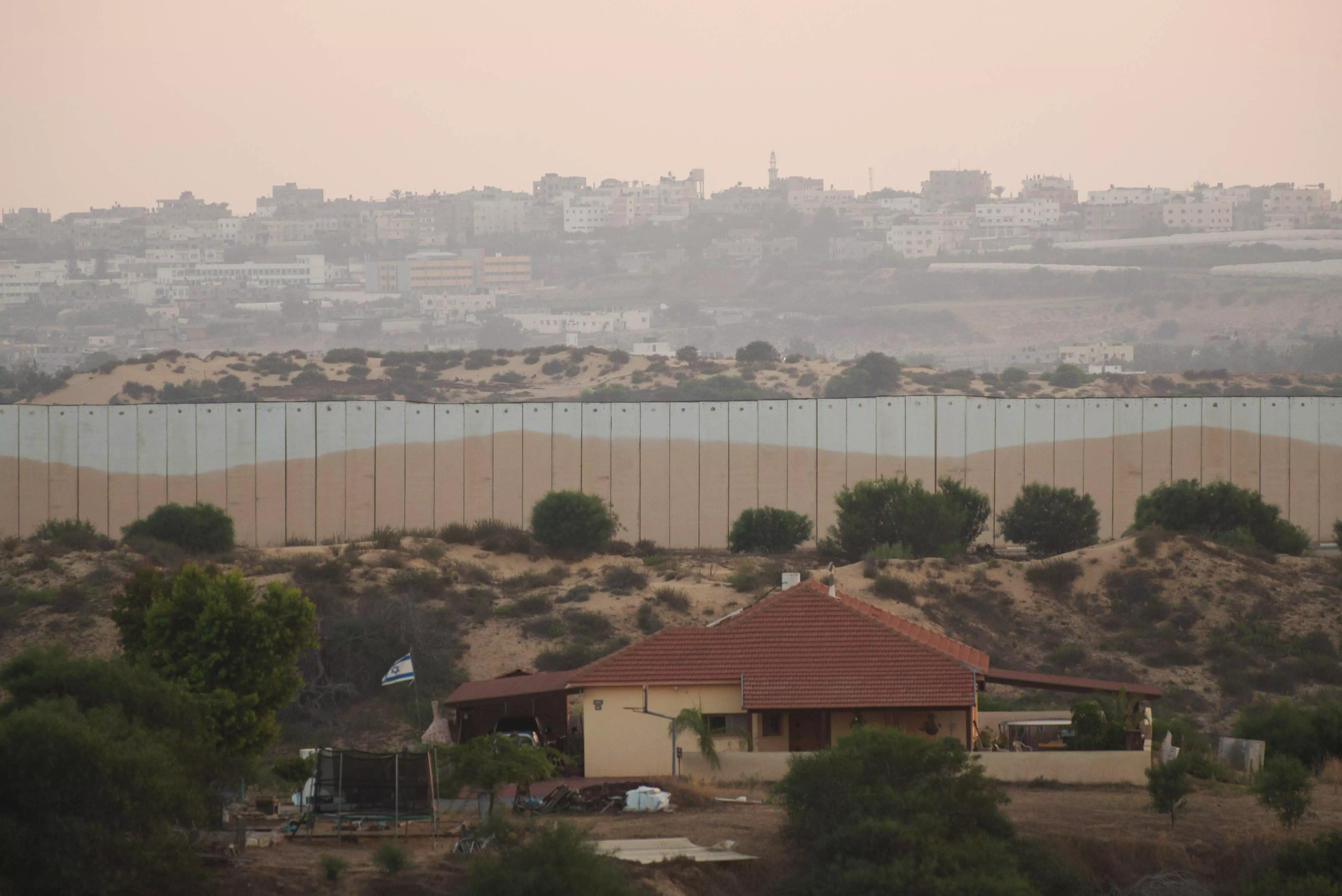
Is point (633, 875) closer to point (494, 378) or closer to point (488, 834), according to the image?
point (488, 834)

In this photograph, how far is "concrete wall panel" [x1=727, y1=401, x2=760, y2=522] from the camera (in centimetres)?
4656

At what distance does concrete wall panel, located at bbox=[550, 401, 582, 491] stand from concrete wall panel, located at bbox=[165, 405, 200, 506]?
29.6 ft

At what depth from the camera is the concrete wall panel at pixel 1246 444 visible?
47.8 m

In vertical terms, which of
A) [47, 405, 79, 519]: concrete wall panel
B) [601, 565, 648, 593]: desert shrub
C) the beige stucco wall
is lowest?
the beige stucco wall

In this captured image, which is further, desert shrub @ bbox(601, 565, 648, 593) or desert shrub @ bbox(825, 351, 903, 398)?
desert shrub @ bbox(825, 351, 903, 398)

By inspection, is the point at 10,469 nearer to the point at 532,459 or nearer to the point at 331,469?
the point at 331,469

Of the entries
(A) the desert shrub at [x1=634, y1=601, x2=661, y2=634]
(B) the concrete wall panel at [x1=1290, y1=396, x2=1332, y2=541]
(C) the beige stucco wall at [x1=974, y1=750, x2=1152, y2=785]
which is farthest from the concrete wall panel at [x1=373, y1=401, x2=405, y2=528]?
(C) the beige stucco wall at [x1=974, y1=750, x2=1152, y2=785]

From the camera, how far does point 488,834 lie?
17078 mm

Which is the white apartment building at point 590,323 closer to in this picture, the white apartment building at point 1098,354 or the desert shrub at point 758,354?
the white apartment building at point 1098,354

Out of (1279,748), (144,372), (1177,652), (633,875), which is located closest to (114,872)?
(633,875)

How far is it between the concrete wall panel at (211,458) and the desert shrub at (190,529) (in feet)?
18.8

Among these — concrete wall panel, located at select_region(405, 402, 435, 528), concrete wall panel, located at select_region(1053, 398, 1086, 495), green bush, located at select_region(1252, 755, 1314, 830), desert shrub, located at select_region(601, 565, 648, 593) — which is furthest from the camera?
concrete wall panel, located at select_region(1053, 398, 1086, 495)

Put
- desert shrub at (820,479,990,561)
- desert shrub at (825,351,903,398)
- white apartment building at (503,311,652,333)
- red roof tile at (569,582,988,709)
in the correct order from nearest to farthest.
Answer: red roof tile at (569,582,988,709) < desert shrub at (820,479,990,561) < desert shrub at (825,351,903,398) < white apartment building at (503,311,652,333)

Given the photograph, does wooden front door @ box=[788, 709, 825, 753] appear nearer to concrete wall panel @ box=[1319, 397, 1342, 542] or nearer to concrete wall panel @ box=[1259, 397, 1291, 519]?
concrete wall panel @ box=[1259, 397, 1291, 519]
